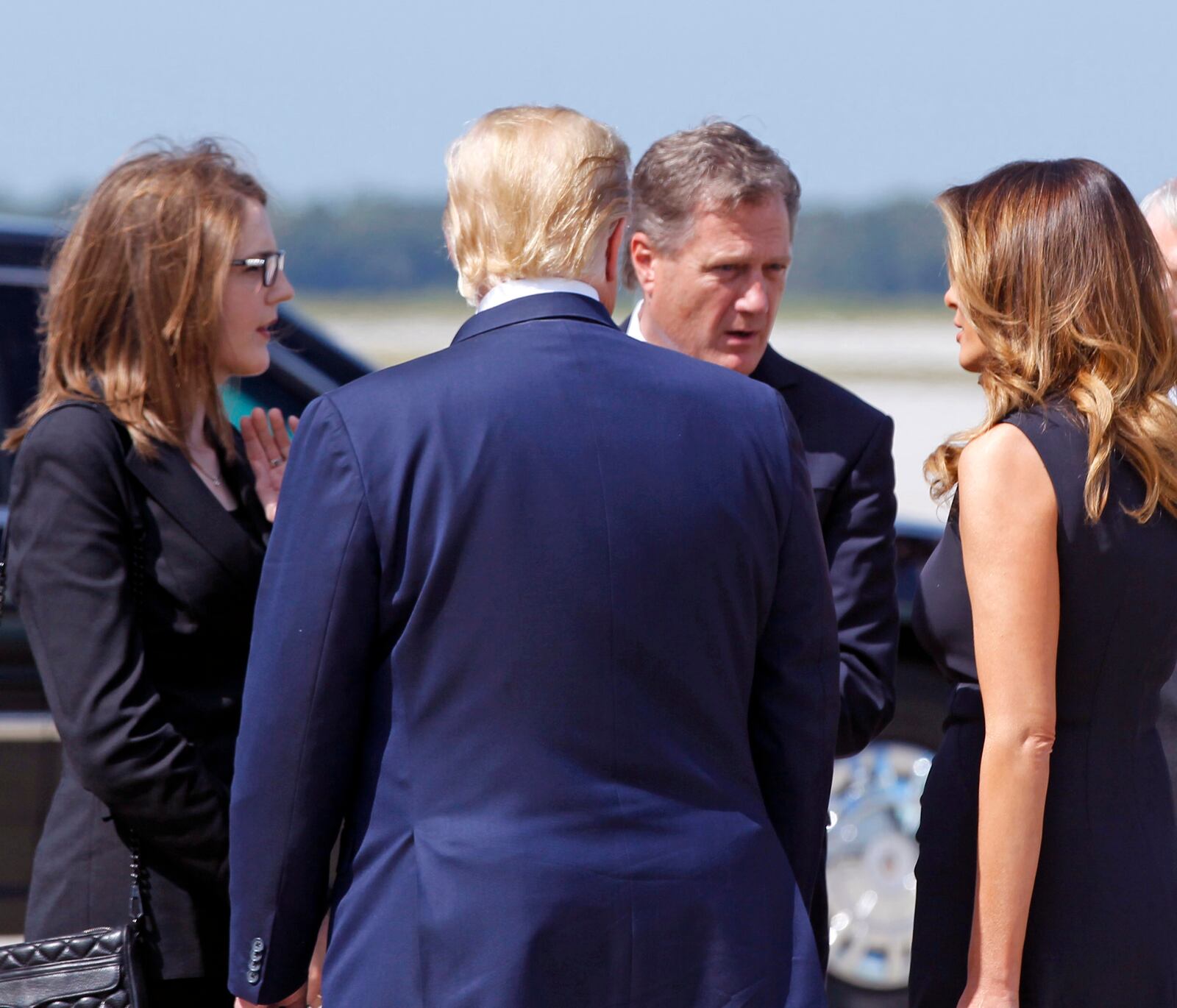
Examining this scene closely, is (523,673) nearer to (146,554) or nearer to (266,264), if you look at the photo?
(146,554)

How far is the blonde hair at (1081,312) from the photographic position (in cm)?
224

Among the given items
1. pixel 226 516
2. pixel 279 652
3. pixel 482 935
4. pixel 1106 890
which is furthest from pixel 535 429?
pixel 1106 890

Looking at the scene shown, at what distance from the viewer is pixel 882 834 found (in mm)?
4477

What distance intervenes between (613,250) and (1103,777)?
106 centimetres

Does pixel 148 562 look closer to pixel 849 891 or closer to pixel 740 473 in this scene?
pixel 740 473

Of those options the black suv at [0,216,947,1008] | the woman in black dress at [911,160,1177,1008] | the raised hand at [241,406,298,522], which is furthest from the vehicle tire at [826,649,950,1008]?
the raised hand at [241,406,298,522]

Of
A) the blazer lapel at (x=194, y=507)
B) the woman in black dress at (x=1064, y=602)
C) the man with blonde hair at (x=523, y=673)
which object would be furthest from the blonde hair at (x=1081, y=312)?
the blazer lapel at (x=194, y=507)

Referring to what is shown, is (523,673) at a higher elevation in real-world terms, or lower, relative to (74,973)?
higher

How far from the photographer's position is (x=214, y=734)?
8.09 feet

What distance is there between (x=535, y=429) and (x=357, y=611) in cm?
31

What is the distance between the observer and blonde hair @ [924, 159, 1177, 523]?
88.1 inches

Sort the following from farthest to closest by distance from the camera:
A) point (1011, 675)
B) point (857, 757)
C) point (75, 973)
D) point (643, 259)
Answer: point (857, 757) → point (643, 259) → point (75, 973) → point (1011, 675)

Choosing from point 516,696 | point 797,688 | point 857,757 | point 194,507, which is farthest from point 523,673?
point 857,757

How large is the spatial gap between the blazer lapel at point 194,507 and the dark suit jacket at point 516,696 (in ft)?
1.91
